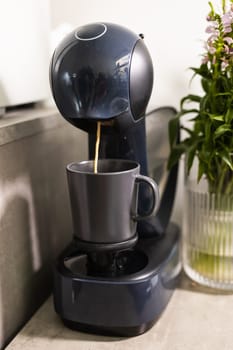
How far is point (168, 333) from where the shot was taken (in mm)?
585

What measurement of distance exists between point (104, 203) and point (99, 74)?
0.16 m

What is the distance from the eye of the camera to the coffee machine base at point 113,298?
1.86 ft

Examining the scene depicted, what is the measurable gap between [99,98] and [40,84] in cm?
27

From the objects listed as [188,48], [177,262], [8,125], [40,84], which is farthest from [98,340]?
[188,48]

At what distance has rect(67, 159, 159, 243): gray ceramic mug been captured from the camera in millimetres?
527

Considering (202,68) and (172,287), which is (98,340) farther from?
(202,68)

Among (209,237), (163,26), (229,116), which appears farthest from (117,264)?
(163,26)

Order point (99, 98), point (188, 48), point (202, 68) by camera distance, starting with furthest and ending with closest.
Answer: point (188, 48) < point (202, 68) < point (99, 98)

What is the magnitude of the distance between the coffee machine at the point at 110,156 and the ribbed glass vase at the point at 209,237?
0.19ft

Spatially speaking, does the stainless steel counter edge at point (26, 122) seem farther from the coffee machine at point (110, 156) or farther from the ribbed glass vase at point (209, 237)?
the ribbed glass vase at point (209, 237)

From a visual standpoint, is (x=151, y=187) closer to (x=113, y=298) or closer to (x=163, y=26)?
(x=113, y=298)

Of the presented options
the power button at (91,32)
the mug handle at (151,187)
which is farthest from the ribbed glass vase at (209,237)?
the power button at (91,32)

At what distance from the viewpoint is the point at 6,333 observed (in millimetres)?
599

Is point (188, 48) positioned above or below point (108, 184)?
above
